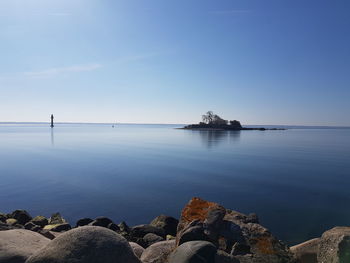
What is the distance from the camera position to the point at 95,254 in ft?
18.1

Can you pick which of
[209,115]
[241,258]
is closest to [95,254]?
[241,258]

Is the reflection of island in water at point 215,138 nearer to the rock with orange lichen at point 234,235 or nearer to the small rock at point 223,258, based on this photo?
the rock with orange lichen at point 234,235

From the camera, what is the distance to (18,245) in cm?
636

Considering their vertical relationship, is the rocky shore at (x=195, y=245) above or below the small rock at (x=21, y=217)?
above

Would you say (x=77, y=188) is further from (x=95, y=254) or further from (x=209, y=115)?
(x=209, y=115)

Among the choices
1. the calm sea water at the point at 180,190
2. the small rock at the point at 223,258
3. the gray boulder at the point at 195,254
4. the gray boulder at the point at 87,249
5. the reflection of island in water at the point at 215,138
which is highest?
the gray boulder at the point at 87,249

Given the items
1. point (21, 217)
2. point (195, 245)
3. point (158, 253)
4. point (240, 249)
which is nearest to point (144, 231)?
point (158, 253)

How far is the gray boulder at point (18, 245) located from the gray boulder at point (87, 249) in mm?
615

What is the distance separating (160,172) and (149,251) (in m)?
19.3

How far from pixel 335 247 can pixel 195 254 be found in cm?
336

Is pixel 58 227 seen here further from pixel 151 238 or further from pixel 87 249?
pixel 87 249

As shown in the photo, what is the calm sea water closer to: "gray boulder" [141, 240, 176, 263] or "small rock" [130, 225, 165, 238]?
"small rock" [130, 225, 165, 238]

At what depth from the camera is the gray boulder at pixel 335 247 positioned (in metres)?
5.86

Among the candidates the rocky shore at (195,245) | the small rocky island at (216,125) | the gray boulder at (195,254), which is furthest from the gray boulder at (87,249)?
the small rocky island at (216,125)
